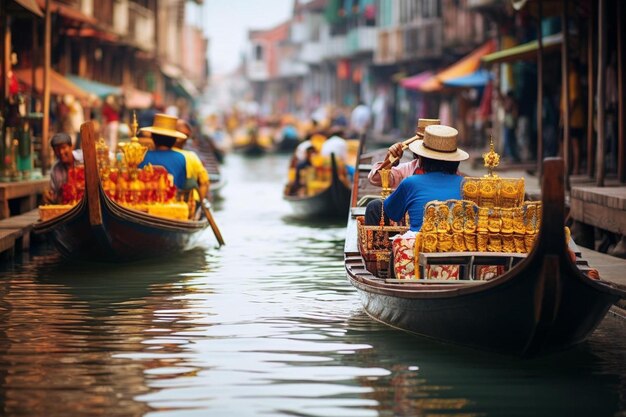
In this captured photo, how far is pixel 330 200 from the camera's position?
62.7 feet

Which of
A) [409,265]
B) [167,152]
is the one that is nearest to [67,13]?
[167,152]

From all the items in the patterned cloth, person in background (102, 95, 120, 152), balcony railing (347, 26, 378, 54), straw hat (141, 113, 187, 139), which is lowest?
the patterned cloth

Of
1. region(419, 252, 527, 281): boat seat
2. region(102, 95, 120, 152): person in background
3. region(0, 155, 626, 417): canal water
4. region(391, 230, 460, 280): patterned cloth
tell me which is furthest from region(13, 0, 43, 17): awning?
region(102, 95, 120, 152): person in background

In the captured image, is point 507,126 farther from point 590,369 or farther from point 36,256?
point 590,369

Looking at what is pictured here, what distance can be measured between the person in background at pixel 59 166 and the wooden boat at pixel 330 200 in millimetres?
5549

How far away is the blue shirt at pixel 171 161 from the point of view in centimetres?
1408

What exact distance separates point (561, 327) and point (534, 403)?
0.74 m

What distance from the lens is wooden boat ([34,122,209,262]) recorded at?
40.4 feet

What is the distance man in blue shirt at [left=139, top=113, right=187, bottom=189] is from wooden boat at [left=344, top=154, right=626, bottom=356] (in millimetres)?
5536

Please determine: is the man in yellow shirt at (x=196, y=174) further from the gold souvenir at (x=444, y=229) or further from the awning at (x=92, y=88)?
the awning at (x=92, y=88)

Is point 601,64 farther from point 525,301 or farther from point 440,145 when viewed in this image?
point 525,301

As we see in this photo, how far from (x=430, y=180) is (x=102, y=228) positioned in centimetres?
435

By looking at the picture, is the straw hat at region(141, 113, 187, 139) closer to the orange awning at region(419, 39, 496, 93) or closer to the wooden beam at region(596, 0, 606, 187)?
the wooden beam at region(596, 0, 606, 187)

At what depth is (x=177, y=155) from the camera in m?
14.2
